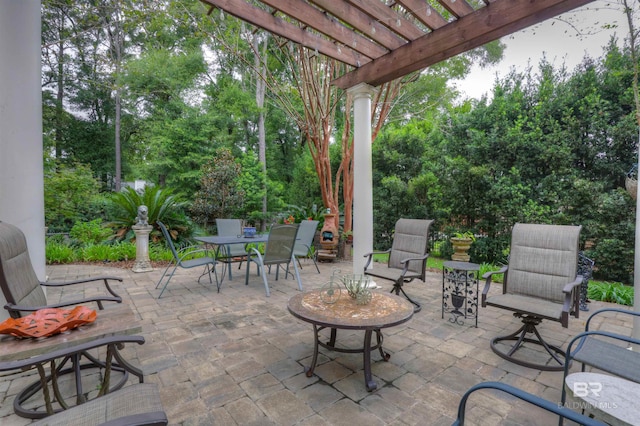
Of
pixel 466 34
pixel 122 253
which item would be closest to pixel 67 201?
pixel 122 253

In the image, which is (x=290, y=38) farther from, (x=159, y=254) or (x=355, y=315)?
(x=159, y=254)

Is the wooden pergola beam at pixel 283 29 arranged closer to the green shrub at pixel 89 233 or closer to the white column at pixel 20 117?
the white column at pixel 20 117

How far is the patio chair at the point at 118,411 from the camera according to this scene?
1046 millimetres

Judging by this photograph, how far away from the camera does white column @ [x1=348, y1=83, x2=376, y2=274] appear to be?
425cm

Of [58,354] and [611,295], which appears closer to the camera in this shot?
[58,354]

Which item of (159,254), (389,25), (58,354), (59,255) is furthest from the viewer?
(159,254)

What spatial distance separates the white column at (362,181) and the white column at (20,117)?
11.3 feet

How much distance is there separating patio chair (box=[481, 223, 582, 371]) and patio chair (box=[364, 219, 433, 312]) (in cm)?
87

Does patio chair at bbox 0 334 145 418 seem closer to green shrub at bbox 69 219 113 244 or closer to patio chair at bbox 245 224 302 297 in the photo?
patio chair at bbox 245 224 302 297

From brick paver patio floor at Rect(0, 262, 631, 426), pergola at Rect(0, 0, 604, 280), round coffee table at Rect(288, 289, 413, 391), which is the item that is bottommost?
brick paver patio floor at Rect(0, 262, 631, 426)

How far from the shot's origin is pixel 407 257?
3.90 meters

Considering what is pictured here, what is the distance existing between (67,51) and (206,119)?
8925mm

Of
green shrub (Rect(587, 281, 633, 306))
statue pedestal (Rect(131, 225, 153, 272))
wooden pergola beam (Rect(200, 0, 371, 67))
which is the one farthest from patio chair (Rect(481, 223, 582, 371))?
statue pedestal (Rect(131, 225, 153, 272))

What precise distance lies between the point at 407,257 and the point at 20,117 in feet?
13.9
